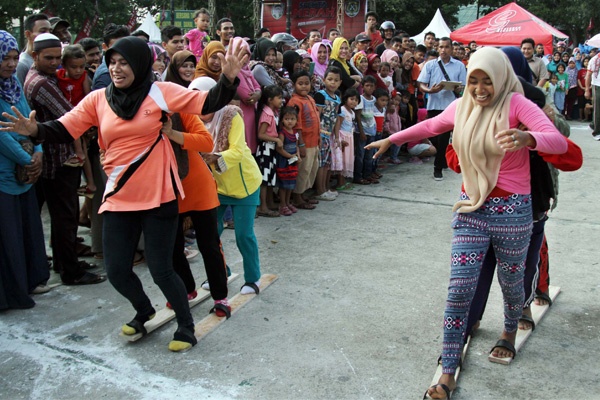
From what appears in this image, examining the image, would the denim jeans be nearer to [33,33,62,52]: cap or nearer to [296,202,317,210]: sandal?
[33,33,62,52]: cap

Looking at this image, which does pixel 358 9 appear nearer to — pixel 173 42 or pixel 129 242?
pixel 173 42

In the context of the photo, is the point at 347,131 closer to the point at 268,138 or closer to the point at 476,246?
the point at 268,138

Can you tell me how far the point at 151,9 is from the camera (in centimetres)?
4047

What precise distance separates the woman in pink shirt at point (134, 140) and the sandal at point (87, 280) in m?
1.29

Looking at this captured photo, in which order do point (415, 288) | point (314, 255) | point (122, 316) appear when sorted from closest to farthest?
point (122, 316) < point (415, 288) < point (314, 255)

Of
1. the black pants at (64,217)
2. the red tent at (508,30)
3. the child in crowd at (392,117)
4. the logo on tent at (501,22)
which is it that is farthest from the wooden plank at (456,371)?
the logo on tent at (501,22)

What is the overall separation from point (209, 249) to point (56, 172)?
151 cm

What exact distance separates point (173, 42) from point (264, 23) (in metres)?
18.8

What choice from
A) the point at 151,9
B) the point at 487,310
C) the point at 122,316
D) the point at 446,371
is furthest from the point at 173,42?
the point at 151,9

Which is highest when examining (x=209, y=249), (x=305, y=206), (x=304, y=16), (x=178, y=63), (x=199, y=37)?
(x=304, y=16)

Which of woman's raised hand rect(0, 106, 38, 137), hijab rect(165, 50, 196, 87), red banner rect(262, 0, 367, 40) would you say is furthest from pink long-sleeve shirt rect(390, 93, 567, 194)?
red banner rect(262, 0, 367, 40)

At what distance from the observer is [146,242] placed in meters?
3.64

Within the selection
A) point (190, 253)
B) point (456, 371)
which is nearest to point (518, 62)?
point (456, 371)

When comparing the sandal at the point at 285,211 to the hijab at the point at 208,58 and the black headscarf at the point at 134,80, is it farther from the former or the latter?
the black headscarf at the point at 134,80
